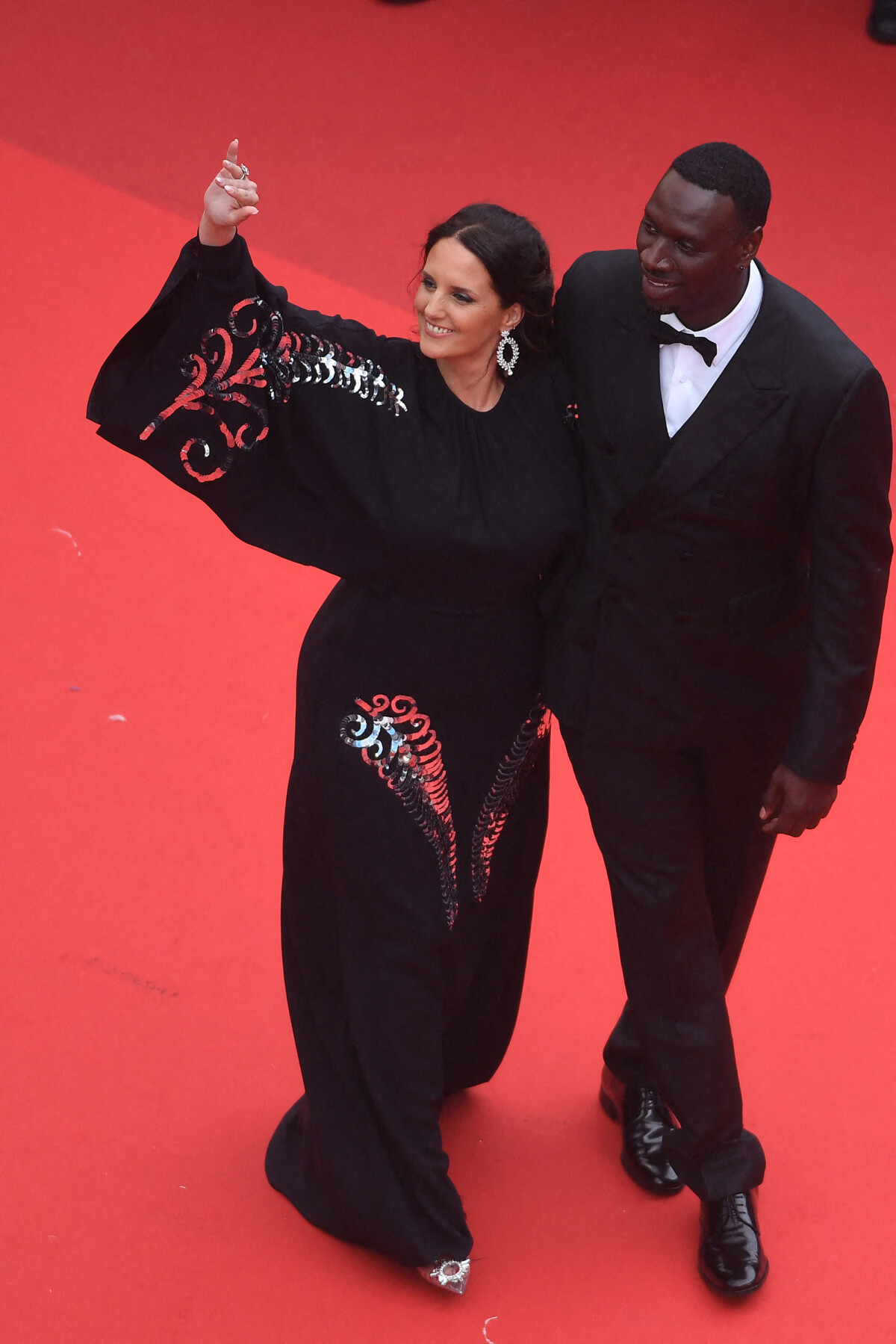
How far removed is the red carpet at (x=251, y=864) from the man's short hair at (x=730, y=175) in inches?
59.2

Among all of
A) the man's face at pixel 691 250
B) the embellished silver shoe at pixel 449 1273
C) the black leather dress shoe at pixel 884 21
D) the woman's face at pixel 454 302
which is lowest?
the embellished silver shoe at pixel 449 1273

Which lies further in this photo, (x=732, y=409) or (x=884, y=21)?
(x=884, y=21)

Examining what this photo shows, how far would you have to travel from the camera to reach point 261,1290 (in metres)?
2.30

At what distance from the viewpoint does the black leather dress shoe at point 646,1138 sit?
2525mm

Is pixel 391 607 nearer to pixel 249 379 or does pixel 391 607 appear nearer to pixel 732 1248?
pixel 249 379

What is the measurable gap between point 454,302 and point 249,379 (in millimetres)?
287

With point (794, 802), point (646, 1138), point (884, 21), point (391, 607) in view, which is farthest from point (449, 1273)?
point (884, 21)

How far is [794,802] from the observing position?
2.12m

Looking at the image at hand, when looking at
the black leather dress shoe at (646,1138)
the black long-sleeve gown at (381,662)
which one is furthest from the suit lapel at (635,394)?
the black leather dress shoe at (646,1138)

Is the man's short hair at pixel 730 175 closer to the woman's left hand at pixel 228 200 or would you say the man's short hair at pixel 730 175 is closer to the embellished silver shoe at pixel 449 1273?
the woman's left hand at pixel 228 200

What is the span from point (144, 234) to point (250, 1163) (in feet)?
10.5

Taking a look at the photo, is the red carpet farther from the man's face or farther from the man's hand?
the man's face

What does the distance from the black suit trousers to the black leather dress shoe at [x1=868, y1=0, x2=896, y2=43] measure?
4672 millimetres

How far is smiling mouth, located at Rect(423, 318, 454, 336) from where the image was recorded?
6.72 feet
